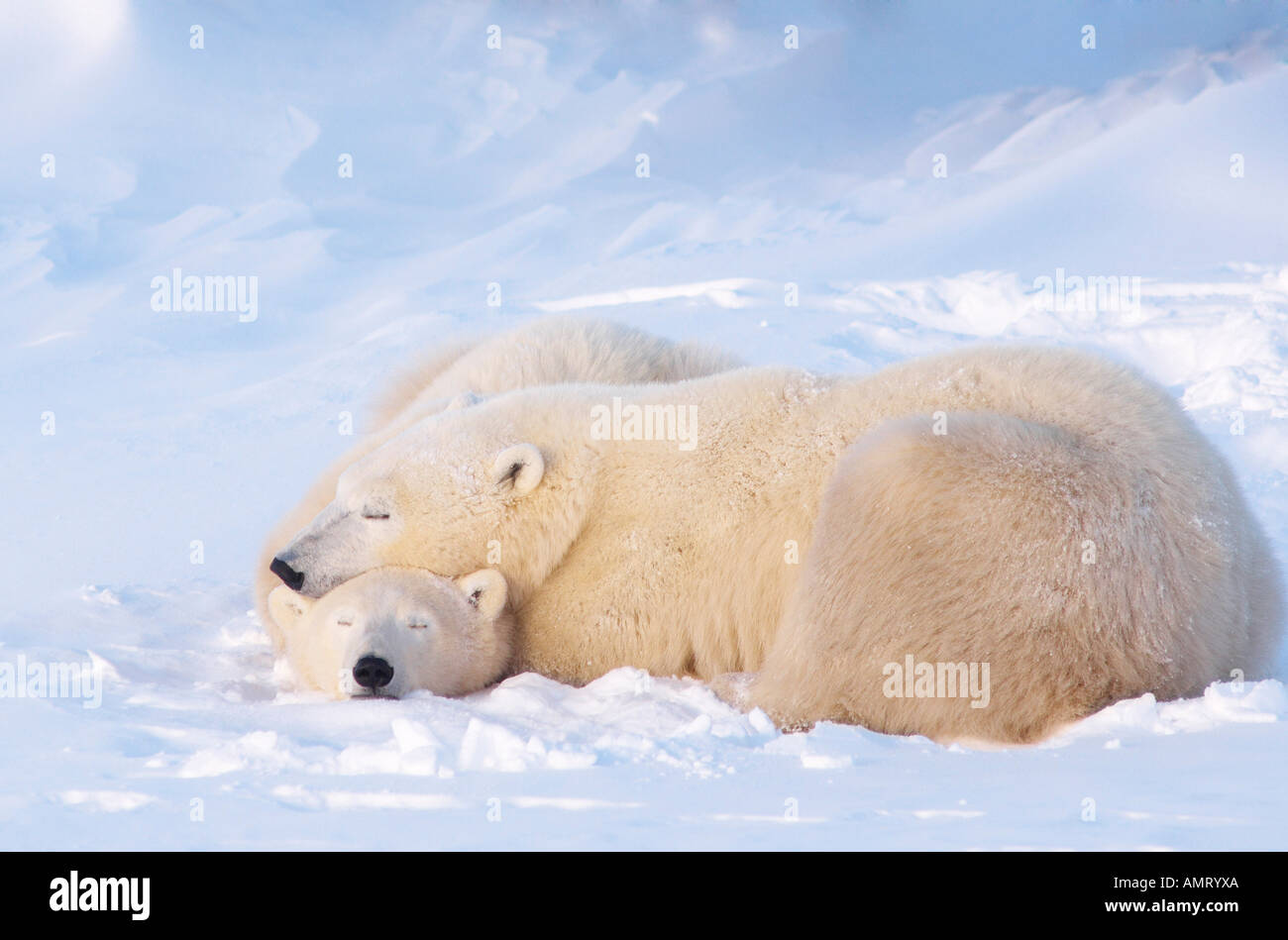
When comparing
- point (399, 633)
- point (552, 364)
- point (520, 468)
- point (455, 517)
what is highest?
point (552, 364)

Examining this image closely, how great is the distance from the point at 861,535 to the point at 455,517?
1.52 m

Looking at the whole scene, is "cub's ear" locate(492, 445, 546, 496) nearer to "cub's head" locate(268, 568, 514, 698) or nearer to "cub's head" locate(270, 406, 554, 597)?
"cub's head" locate(270, 406, 554, 597)

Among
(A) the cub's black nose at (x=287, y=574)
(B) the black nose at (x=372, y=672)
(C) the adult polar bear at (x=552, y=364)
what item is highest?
(C) the adult polar bear at (x=552, y=364)

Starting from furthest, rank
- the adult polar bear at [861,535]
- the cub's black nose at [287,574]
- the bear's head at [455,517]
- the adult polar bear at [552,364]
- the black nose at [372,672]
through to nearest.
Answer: the adult polar bear at [552,364], the bear's head at [455,517], the cub's black nose at [287,574], the black nose at [372,672], the adult polar bear at [861,535]

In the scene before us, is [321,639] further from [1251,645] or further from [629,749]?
[1251,645]

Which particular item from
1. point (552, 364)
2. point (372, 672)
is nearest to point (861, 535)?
point (372, 672)

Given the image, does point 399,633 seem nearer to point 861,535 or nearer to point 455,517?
point 455,517

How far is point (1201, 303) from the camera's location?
14625 mm

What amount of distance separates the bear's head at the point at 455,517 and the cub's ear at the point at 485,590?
3.5 inches

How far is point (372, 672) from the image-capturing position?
4.36 meters

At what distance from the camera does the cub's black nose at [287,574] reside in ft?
15.1

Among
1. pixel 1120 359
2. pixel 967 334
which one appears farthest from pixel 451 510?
pixel 967 334

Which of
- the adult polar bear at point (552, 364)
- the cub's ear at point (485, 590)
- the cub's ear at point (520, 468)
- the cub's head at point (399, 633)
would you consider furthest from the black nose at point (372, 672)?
the adult polar bear at point (552, 364)

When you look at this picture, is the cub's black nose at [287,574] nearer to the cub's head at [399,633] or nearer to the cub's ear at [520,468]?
the cub's head at [399,633]
